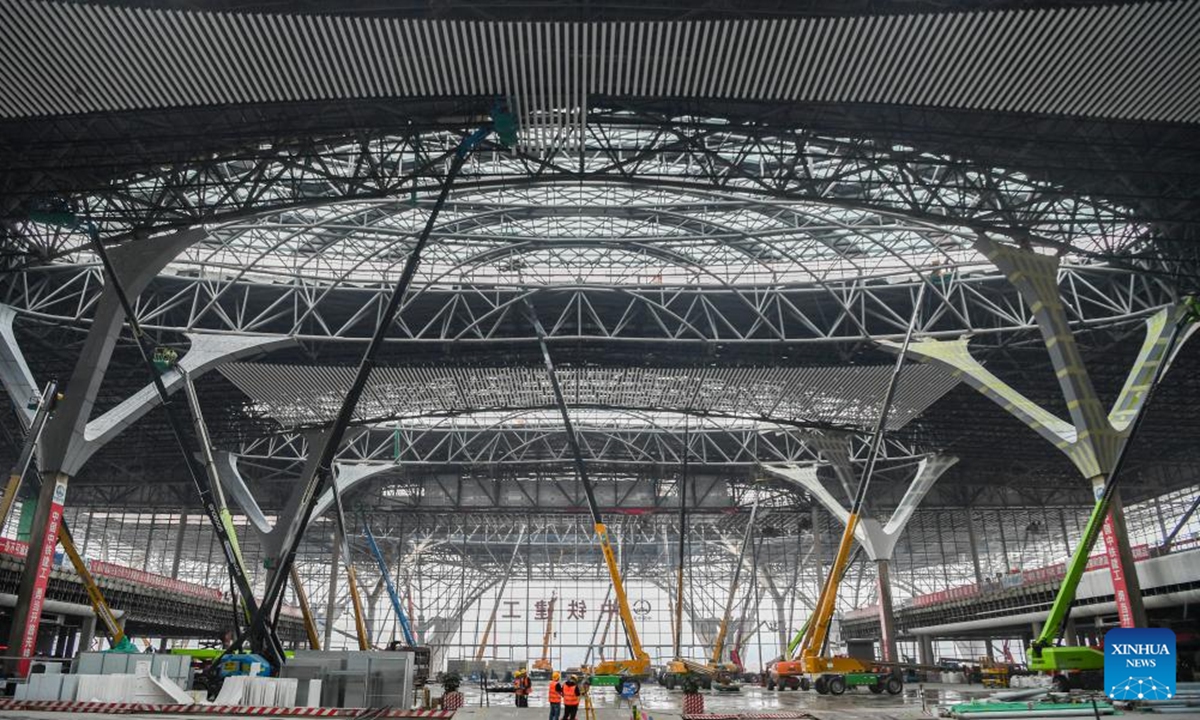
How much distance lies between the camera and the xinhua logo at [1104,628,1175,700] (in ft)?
13.9

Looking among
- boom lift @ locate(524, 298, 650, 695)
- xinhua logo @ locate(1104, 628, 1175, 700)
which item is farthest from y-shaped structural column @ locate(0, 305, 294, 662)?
xinhua logo @ locate(1104, 628, 1175, 700)

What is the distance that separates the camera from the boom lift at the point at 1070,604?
89.0 feet

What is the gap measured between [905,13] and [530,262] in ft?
79.8

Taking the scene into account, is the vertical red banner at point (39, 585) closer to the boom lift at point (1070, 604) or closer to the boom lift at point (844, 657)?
the boom lift at point (844, 657)

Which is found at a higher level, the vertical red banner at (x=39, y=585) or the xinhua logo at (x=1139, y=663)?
the vertical red banner at (x=39, y=585)

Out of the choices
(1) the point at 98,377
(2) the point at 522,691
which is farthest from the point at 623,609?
(1) the point at 98,377

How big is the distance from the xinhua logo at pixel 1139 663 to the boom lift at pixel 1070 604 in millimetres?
26113

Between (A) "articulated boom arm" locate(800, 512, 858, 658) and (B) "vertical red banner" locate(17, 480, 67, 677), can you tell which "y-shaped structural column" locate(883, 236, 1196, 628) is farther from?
(B) "vertical red banner" locate(17, 480, 67, 677)

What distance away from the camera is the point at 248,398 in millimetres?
47656

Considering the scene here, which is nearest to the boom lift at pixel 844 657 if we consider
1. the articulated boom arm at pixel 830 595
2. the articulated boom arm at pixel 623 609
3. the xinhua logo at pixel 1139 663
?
the articulated boom arm at pixel 830 595

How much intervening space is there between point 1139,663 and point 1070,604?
2779 centimetres

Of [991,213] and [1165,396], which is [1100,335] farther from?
[991,213]

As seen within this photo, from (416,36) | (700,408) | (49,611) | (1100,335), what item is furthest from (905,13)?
(49,611)

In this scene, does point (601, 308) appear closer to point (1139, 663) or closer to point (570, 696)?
point (570, 696)
